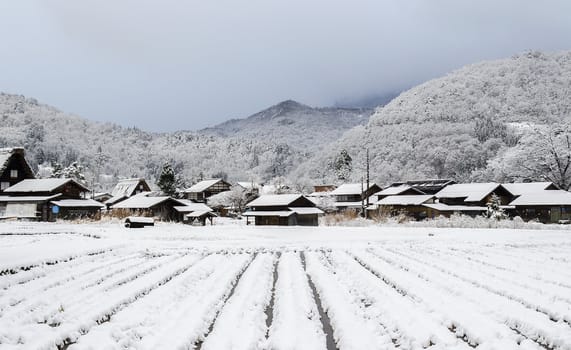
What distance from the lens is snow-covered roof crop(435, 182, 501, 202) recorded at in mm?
58219

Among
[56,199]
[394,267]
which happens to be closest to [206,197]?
[56,199]

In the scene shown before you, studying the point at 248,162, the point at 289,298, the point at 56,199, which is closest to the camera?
the point at 289,298

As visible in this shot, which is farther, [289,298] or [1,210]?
[1,210]

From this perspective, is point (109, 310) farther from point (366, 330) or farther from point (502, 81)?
point (502, 81)

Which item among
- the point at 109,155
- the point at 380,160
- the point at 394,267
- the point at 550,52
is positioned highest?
the point at 550,52

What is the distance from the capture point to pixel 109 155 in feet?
581

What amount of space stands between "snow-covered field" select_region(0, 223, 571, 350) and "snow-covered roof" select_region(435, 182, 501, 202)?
46.7m

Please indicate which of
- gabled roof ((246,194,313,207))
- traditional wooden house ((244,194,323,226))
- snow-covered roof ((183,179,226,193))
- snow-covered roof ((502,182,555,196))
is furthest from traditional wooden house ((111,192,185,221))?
snow-covered roof ((502,182,555,196))

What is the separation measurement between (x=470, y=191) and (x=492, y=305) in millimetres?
57367

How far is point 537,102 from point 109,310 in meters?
159

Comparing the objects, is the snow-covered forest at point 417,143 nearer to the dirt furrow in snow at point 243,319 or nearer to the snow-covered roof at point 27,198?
the snow-covered roof at point 27,198

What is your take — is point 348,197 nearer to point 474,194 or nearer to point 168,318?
point 474,194

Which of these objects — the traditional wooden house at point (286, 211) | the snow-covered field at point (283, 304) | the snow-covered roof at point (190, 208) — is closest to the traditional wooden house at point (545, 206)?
the traditional wooden house at point (286, 211)

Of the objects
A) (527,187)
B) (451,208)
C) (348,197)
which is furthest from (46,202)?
(527,187)
